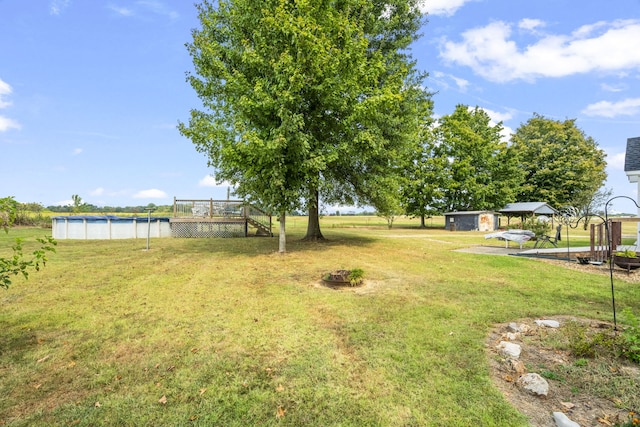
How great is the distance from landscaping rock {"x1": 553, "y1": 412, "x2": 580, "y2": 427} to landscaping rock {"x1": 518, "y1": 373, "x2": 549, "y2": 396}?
0.35m

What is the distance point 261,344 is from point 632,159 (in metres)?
17.7

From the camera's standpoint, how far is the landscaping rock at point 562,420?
2672 mm

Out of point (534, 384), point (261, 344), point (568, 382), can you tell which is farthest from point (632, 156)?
point (261, 344)

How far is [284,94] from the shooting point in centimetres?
1036

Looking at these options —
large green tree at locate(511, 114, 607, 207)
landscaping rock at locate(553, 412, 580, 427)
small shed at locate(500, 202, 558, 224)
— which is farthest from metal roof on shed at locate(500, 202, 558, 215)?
landscaping rock at locate(553, 412, 580, 427)

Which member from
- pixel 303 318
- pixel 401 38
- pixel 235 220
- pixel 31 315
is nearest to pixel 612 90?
pixel 401 38

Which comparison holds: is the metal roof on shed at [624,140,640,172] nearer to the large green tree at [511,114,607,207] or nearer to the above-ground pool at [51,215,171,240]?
the above-ground pool at [51,215,171,240]

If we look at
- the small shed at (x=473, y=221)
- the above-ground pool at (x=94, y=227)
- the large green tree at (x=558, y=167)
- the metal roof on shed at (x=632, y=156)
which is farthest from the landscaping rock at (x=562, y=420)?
the large green tree at (x=558, y=167)

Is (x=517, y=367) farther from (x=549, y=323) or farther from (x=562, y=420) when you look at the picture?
(x=549, y=323)

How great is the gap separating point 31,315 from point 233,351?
4.24 m

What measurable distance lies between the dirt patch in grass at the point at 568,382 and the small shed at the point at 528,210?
36963 millimetres

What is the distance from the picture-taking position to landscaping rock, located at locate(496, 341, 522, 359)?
406cm

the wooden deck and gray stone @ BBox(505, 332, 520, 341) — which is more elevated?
the wooden deck

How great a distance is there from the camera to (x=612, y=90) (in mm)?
17547
